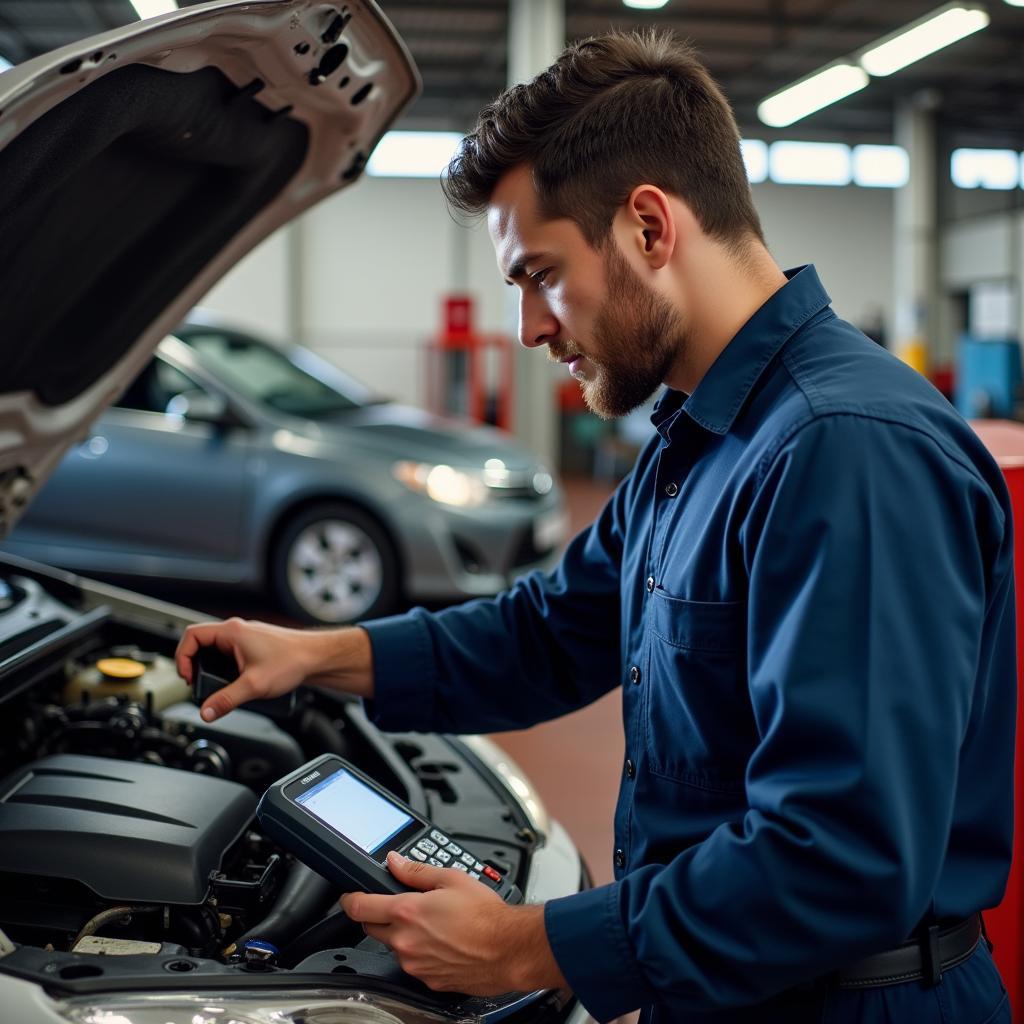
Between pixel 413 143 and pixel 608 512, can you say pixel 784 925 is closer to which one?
pixel 608 512

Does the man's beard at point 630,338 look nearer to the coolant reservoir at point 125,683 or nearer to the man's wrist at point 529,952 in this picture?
the man's wrist at point 529,952

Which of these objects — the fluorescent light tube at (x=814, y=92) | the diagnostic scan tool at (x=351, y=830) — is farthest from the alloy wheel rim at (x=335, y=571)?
the fluorescent light tube at (x=814, y=92)

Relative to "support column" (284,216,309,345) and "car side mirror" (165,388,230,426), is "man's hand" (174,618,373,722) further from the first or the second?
"support column" (284,216,309,345)

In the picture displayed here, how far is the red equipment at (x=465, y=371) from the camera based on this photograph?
11.2 meters

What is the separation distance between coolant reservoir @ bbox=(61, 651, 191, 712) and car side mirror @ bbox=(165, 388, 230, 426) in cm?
304

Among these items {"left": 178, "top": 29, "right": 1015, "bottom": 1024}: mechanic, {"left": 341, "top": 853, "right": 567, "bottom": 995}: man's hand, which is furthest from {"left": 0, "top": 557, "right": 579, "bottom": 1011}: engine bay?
{"left": 178, "top": 29, "right": 1015, "bottom": 1024}: mechanic

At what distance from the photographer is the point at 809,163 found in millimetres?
15672

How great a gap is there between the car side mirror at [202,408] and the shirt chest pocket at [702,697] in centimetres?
405

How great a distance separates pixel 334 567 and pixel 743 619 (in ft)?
13.3

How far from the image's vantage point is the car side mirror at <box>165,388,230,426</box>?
16.3 ft

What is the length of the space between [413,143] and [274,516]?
10817 mm

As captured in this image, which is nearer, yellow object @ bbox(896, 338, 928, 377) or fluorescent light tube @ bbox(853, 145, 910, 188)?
yellow object @ bbox(896, 338, 928, 377)

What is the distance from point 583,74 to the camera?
125 cm

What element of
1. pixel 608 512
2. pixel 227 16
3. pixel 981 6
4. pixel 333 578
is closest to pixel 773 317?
pixel 608 512
